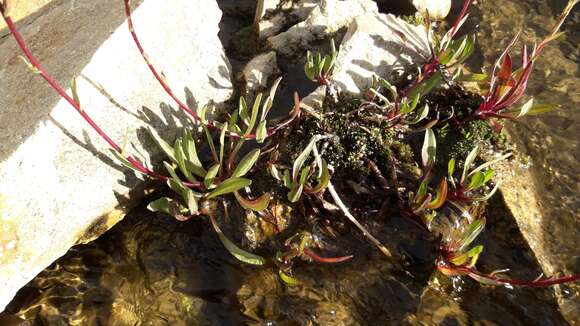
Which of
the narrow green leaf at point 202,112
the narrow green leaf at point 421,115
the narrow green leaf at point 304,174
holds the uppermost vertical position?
the narrow green leaf at point 202,112

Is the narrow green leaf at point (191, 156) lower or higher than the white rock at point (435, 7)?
higher

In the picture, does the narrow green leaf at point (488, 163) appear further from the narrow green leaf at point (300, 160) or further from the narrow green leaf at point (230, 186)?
the narrow green leaf at point (230, 186)

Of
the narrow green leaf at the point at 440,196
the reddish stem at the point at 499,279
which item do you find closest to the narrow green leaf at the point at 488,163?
the narrow green leaf at the point at 440,196

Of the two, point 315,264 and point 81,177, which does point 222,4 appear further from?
point 315,264

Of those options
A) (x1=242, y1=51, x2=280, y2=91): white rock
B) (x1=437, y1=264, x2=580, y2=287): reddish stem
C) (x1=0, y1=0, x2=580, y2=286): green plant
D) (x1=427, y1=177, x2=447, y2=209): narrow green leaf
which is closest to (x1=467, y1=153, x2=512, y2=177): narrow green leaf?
(x1=0, y1=0, x2=580, y2=286): green plant

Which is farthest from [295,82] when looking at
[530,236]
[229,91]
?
[530,236]

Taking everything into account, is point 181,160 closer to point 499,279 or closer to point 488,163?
point 488,163

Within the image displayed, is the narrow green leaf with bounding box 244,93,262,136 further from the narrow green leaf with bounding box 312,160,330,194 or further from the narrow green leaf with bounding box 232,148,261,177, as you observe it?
the narrow green leaf with bounding box 312,160,330,194
